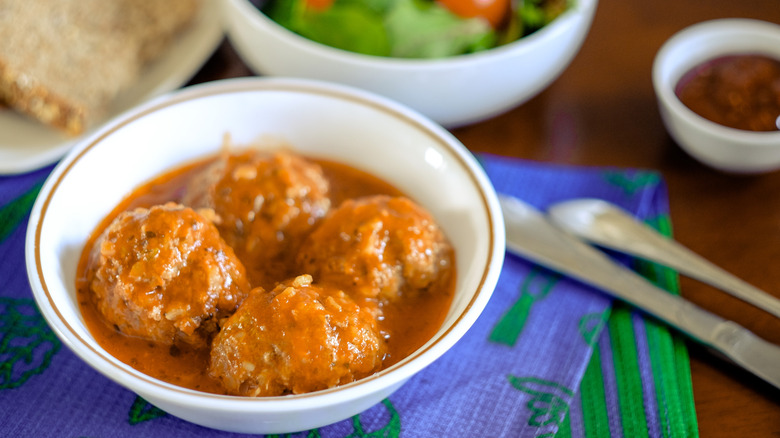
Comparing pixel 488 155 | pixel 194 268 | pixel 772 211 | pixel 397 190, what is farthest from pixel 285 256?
pixel 772 211

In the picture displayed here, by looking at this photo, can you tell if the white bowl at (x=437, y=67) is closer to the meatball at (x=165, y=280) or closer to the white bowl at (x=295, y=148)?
the white bowl at (x=295, y=148)

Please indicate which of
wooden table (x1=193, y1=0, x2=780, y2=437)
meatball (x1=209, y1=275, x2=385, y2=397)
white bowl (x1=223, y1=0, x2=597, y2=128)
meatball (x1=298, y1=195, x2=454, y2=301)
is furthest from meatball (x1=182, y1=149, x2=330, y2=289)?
wooden table (x1=193, y1=0, x2=780, y2=437)

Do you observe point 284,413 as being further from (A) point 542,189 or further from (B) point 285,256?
(A) point 542,189

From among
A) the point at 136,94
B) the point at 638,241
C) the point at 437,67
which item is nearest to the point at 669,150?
the point at 638,241

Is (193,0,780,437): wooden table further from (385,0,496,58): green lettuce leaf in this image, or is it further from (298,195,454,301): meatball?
(298,195,454,301): meatball

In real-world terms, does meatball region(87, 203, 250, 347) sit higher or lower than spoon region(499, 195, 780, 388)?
higher

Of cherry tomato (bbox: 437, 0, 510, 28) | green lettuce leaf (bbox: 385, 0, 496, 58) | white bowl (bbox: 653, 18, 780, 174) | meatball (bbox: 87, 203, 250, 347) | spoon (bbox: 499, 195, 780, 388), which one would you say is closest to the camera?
meatball (bbox: 87, 203, 250, 347)
